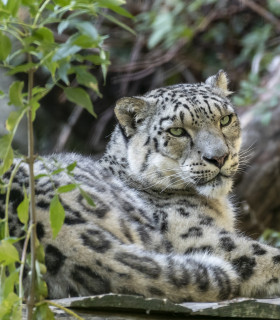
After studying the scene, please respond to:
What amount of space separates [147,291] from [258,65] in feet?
24.0

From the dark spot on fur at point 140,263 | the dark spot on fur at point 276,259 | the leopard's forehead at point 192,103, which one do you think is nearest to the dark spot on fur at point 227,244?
the dark spot on fur at point 276,259

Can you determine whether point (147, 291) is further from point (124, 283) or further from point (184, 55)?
point (184, 55)

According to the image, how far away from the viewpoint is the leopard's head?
14.9 ft

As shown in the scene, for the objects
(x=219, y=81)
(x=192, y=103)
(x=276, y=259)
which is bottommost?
(x=276, y=259)

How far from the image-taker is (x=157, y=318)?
305cm

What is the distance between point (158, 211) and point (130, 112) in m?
0.88

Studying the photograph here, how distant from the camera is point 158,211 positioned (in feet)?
14.3

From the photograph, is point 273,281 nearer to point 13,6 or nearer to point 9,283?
point 9,283

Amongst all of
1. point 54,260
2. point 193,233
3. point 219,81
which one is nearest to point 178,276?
point 54,260

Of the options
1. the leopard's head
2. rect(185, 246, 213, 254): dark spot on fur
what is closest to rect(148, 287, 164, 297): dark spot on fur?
rect(185, 246, 213, 254): dark spot on fur

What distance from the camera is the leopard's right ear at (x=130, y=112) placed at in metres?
4.88

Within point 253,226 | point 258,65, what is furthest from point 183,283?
point 258,65

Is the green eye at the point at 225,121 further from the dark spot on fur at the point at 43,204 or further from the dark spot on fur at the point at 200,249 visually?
the dark spot on fur at the point at 43,204

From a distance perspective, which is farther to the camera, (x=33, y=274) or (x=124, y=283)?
(x=124, y=283)
